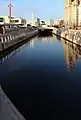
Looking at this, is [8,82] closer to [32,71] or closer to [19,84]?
[19,84]

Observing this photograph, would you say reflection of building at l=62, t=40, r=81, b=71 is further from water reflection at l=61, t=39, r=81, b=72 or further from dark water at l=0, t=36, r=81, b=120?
dark water at l=0, t=36, r=81, b=120

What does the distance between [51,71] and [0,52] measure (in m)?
15.8

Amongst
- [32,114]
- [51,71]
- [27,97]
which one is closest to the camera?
[32,114]

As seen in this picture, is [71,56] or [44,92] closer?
[44,92]

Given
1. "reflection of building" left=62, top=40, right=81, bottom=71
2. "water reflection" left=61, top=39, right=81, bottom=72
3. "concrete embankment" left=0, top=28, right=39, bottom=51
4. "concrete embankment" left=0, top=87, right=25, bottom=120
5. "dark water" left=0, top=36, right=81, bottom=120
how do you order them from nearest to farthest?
"concrete embankment" left=0, top=87, right=25, bottom=120, "dark water" left=0, top=36, right=81, bottom=120, "water reflection" left=61, top=39, right=81, bottom=72, "reflection of building" left=62, top=40, right=81, bottom=71, "concrete embankment" left=0, top=28, right=39, bottom=51

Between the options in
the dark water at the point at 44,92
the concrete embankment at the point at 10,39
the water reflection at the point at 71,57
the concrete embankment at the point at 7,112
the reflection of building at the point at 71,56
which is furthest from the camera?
the concrete embankment at the point at 10,39

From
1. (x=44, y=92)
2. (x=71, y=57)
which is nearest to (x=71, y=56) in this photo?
(x=71, y=57)

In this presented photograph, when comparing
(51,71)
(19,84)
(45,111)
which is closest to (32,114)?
(45,111)

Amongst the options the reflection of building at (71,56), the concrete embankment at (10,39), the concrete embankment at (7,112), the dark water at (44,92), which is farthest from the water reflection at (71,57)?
the concrete embankment at (7,112)

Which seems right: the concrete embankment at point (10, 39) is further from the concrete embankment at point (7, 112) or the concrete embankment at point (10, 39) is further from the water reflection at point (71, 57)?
the concrete embankment at point (7, 112)

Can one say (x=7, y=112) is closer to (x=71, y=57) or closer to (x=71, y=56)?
(x=71, y=57)

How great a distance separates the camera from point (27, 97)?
663 inches

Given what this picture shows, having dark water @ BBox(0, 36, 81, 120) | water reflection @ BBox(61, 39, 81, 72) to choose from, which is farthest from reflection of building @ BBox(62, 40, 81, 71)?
dark water @ BBox(0, 36, 81, 120)

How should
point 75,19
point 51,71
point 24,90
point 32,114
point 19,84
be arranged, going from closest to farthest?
point 32,114 → point 24,90 → point 19,84 → point 51,71 → point 75,19
